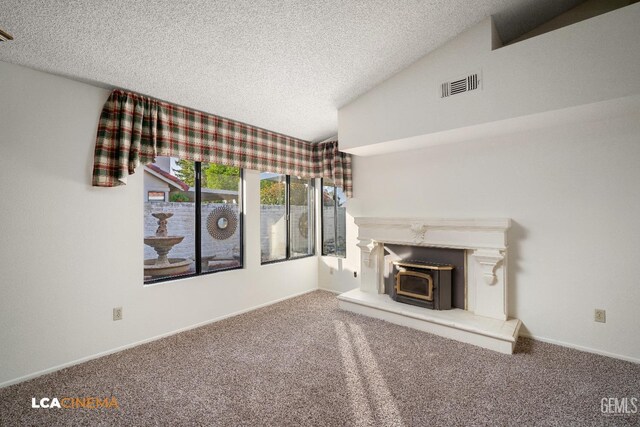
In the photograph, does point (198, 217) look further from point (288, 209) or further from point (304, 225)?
point (304, 225)

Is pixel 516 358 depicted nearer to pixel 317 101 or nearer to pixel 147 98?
pixel 317 101

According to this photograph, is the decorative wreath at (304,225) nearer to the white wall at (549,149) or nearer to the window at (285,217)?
the window at (285,217)

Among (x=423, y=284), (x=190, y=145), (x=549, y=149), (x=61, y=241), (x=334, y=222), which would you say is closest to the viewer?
(x=61, y=241)

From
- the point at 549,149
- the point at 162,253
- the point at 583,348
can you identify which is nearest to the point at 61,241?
the point at 162,253

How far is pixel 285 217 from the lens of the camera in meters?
4.39

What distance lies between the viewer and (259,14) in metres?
2.04

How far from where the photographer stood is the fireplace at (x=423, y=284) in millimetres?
3143

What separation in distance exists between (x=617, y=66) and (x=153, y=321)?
4289mm

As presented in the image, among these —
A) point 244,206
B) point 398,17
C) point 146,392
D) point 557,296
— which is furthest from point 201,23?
point 557,296

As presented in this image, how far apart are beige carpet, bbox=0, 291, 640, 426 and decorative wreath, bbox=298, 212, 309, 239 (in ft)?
6.27

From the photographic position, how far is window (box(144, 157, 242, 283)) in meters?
3.02

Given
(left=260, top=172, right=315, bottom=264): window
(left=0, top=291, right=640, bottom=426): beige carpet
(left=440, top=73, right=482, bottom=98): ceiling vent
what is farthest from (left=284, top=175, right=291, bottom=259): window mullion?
(left=440, top=73, right=482, bottom=98): ceiling vent

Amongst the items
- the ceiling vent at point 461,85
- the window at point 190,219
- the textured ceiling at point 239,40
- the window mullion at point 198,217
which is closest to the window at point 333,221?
the window at point 190,219

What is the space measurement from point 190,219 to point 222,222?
0.39 meters
